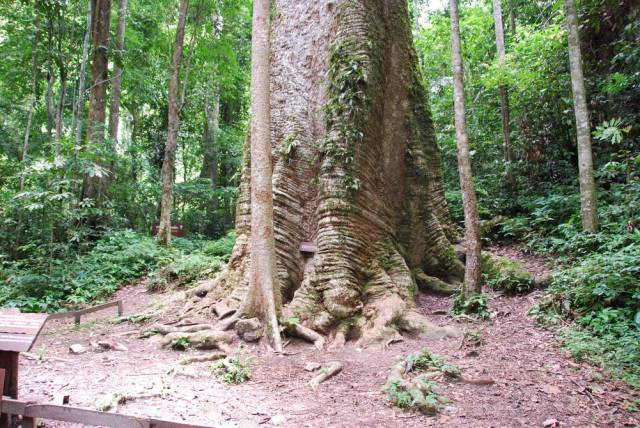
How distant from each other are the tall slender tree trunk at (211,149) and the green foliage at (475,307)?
13603 mm

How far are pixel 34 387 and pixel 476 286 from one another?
6045 millimetres

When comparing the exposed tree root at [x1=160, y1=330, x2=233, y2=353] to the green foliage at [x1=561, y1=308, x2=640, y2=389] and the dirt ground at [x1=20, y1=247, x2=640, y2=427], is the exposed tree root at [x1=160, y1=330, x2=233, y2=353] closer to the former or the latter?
the dirt ground at [x1=20, y1=247, x2=640, y2=427]

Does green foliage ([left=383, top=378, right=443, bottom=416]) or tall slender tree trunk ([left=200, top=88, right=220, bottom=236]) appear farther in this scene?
tall slender tree trunk ([left=200, top=88, right=220, bottom=236])

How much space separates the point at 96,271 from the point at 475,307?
8.98 meters

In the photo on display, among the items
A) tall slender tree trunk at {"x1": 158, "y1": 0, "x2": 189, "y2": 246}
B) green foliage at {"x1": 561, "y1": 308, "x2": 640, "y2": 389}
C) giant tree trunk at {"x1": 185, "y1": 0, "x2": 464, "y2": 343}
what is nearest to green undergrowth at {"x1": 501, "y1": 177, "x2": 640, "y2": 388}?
green foliage at {"x1": 561, "y1": 308, "x2": 640, "y2": 389}

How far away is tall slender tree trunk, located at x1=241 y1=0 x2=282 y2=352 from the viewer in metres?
5.70

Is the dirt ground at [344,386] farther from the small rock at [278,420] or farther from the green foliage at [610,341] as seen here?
the green foliage at [610,341]

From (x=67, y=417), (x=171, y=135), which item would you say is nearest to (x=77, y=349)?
(x=67, y=417)

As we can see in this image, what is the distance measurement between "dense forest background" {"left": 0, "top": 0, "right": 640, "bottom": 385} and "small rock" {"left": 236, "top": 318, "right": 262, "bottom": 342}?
12.7 ft

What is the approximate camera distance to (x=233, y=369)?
15.2ft

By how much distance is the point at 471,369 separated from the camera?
4.62 meters

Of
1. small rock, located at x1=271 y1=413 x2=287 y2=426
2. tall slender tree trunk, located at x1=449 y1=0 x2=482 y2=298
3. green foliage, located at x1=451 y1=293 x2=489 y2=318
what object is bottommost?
small rock, located at x1=271 y1=413 x2=287 y2=426

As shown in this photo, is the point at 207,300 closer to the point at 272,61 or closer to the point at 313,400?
the point at 313,400

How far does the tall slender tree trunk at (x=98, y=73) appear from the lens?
1262 cm
